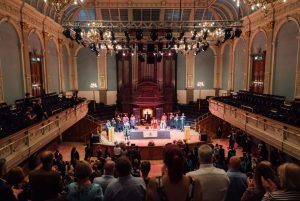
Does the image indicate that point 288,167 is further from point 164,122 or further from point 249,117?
point 164,122

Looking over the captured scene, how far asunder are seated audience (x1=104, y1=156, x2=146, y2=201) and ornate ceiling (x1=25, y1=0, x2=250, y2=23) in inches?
775

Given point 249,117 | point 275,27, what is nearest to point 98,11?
point 275,27

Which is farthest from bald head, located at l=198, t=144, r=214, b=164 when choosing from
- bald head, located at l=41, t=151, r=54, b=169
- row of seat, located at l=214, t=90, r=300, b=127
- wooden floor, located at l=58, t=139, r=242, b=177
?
wooden floor, located at l=58, t=139, r=242, b=177

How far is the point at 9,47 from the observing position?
13.3 m

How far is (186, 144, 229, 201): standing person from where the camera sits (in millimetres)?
2860

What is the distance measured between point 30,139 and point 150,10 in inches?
640

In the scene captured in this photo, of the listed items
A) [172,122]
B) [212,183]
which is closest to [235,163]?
[212,183]

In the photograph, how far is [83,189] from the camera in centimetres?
293

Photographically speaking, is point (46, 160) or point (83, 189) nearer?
point (83, 189)

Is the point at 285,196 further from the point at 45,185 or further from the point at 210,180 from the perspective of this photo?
the point at 45,185

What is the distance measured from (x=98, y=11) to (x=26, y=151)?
16030 mm

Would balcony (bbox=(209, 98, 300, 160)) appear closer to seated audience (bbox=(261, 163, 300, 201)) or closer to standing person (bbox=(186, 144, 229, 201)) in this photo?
standing person (bbox=(186, 144, 229, 201))

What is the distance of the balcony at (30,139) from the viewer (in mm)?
7621

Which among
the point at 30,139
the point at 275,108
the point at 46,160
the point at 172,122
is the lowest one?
the point at 172,122
